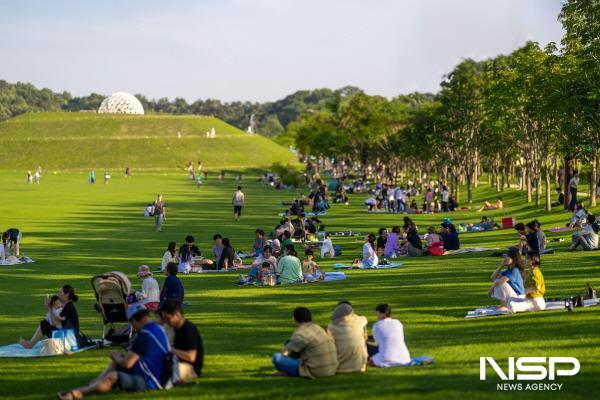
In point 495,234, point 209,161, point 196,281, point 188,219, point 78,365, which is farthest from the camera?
point 209,161

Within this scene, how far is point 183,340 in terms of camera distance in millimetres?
14320

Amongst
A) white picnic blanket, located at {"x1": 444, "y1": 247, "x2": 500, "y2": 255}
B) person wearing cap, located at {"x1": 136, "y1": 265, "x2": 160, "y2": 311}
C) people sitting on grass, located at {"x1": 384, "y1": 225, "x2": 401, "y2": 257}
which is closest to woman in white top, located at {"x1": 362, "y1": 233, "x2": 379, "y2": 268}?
people sitting on grass, located at {"x1": 384, "y1": 225, "x2": 401, "y2": 257}

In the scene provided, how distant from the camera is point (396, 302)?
22375 millimetres

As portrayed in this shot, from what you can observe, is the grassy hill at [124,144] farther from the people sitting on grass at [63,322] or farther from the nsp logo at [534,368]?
the nsp logo at [534,368]

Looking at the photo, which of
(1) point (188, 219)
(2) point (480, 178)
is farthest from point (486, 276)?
(2) point (480, 178)

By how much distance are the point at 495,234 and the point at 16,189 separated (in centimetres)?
5680

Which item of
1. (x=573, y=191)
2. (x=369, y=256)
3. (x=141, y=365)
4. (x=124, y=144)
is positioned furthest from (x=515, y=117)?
Answer: (x=124, y=144)

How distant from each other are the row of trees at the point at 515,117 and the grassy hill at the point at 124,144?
45490 mm

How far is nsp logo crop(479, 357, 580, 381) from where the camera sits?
13484mm

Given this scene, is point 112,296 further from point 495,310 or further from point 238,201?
point 238,201

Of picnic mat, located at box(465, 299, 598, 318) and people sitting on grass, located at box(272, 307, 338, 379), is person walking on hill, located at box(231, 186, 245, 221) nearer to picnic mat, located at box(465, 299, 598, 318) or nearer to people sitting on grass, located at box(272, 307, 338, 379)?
picnic mat, located at box(465, 299, 598, 318)

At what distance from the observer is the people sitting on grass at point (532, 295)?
64.7ft

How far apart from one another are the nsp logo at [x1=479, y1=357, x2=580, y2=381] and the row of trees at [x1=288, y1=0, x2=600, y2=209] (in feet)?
80.5

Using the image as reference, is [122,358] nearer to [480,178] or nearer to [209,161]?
[480,178]
